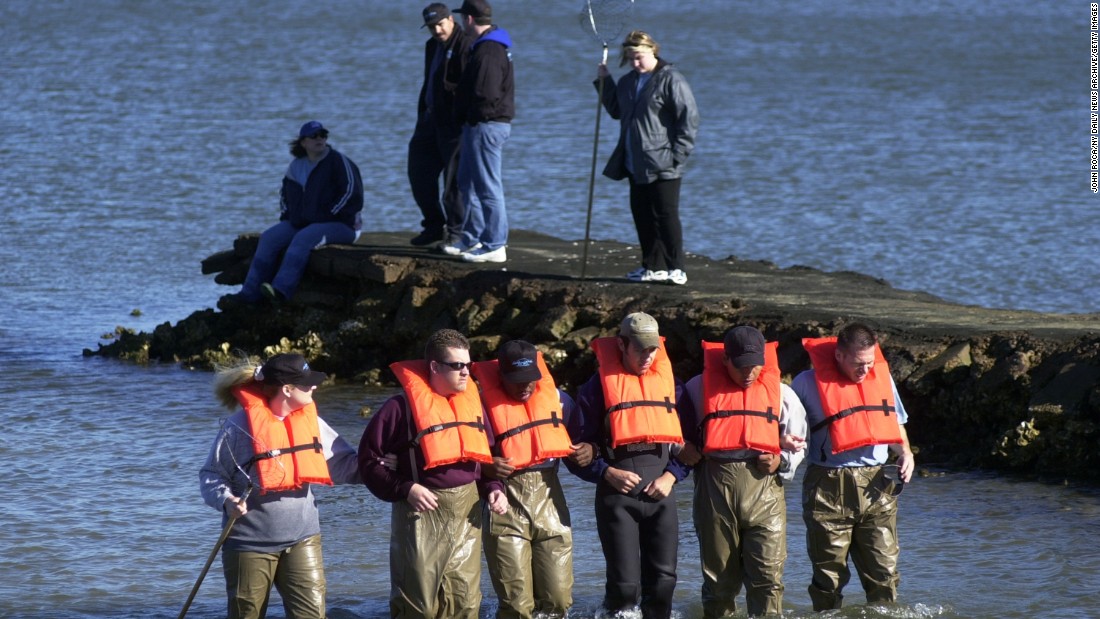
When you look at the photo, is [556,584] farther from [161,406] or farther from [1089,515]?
[161,406]

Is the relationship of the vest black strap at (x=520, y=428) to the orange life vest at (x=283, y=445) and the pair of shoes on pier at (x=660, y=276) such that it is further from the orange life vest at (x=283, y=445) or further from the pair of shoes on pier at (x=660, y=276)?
the pair of shoes on pier at (x=660, y=276)

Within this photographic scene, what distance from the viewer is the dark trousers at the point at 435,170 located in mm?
15047

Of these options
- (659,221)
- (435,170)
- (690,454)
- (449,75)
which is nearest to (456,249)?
(435,170)

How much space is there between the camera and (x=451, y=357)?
8250mm

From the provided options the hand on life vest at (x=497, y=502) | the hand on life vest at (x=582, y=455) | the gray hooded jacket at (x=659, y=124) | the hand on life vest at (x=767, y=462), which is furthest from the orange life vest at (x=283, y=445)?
the gray hooded jacket at (x=659, y=124)

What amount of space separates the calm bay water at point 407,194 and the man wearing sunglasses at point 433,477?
137cm

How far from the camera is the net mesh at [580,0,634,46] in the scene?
13961mm

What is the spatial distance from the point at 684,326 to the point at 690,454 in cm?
477

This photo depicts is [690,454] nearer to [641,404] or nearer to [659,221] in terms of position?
[641,404]

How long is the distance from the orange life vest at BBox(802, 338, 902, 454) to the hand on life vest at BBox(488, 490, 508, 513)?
1714 mm

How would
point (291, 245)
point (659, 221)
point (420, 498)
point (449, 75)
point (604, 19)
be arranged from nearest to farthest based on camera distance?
point (420, 498), point (659, 221), point (604, 19), point (449, 75), point (291, 245)

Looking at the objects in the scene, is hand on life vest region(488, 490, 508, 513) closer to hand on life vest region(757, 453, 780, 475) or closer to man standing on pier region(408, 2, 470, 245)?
hand on life vest region(757, 453, 780, 475)

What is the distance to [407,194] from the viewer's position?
27.3m

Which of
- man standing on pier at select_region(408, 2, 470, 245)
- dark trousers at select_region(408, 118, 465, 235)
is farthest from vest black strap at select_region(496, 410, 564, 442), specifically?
dark trousers at select_region(408, 118, 465, 235)
